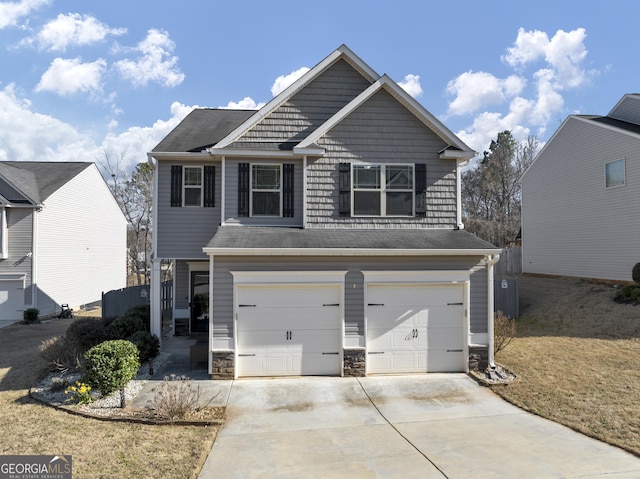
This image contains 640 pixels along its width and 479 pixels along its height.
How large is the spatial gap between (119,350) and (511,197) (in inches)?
1418

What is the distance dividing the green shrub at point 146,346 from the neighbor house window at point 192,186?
3.87m

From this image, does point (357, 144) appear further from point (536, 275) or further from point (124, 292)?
point (536, 275)

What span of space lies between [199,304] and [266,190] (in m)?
5.23

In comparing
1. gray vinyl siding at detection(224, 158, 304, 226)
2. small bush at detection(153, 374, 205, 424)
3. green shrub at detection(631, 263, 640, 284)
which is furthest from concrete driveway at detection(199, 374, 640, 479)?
green shrub at detection(631, 263, 640, 284)

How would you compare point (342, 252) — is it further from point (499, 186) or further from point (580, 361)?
point (499, 186)

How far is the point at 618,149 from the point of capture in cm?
1664

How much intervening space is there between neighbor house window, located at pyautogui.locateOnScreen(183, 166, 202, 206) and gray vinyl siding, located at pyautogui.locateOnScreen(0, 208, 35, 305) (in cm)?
1274

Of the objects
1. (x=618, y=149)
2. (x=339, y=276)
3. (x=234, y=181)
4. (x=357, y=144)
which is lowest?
(x=339, y=276)

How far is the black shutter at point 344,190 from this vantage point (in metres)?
11.2

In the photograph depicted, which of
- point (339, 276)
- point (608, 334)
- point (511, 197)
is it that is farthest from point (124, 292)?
point (511, 197)

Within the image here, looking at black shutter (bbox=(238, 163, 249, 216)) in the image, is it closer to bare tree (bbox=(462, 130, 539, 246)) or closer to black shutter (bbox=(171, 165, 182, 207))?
black shutter (bbox=(171, 165, 182, 207))

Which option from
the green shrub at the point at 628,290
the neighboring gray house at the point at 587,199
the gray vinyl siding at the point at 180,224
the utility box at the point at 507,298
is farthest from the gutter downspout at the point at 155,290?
the neighboring gray house at the point at 587,199

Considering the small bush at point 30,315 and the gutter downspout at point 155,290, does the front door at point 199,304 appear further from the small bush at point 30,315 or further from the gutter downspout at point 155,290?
the small bush at point 30,315

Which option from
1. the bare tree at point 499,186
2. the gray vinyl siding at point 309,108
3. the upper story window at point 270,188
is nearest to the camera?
the upper story window at point 270,188
